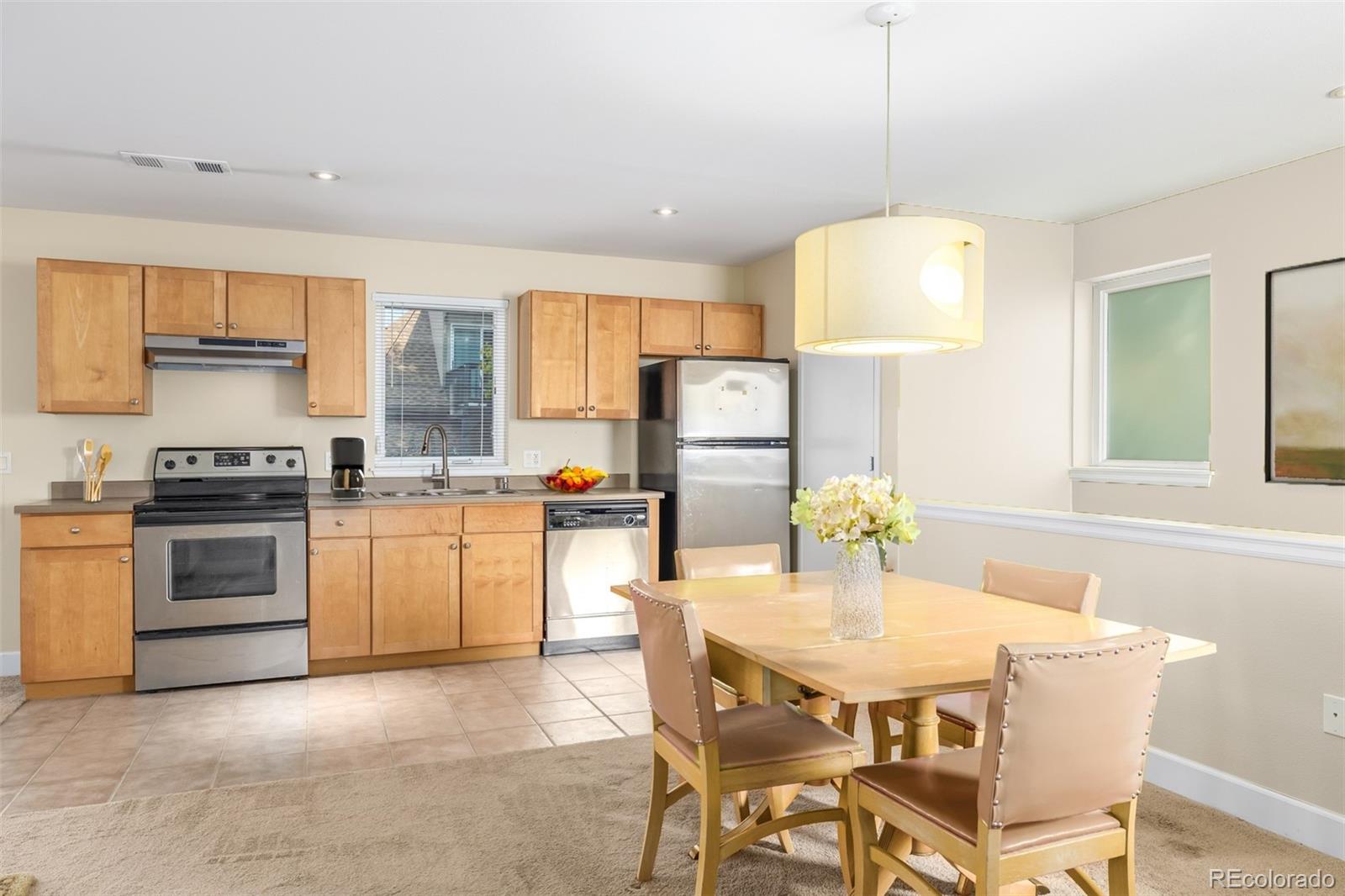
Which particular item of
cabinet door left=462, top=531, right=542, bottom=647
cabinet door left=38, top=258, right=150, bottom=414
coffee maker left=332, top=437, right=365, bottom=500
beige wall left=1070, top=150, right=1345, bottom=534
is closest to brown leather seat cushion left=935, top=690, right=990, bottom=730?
beige wall left=1070, top=150, right=1345, bottom=534

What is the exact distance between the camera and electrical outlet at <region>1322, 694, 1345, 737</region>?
8.55 feet

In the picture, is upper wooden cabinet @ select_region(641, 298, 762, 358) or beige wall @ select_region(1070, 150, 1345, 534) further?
upper wooden cabinet @ select_region(641, 298, 762, 358)

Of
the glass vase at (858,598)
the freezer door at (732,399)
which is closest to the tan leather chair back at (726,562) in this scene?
the glass vase at (858,598)

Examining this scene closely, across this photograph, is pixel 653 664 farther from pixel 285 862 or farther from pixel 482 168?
pixel 482 168

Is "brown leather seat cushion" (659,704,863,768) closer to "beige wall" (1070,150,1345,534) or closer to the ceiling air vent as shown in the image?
"beige wall" (1070,150,1345,534)

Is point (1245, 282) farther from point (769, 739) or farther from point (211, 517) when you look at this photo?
point (211, 517)

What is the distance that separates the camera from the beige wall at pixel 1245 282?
3607 mm

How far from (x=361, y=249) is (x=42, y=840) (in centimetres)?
345

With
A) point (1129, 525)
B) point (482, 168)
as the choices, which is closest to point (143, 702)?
point (482, 168)

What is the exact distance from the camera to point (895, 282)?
2.14 meters

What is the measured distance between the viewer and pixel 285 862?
258 cm

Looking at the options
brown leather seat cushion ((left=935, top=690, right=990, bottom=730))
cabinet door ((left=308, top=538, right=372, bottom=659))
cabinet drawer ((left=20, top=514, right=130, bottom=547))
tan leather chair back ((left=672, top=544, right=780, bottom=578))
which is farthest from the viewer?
cabinet door ((left=308, top=538, right=372, bottom=659))

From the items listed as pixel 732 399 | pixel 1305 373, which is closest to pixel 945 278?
pixel 1305 373

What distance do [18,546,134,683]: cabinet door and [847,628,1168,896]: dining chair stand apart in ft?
12.6
